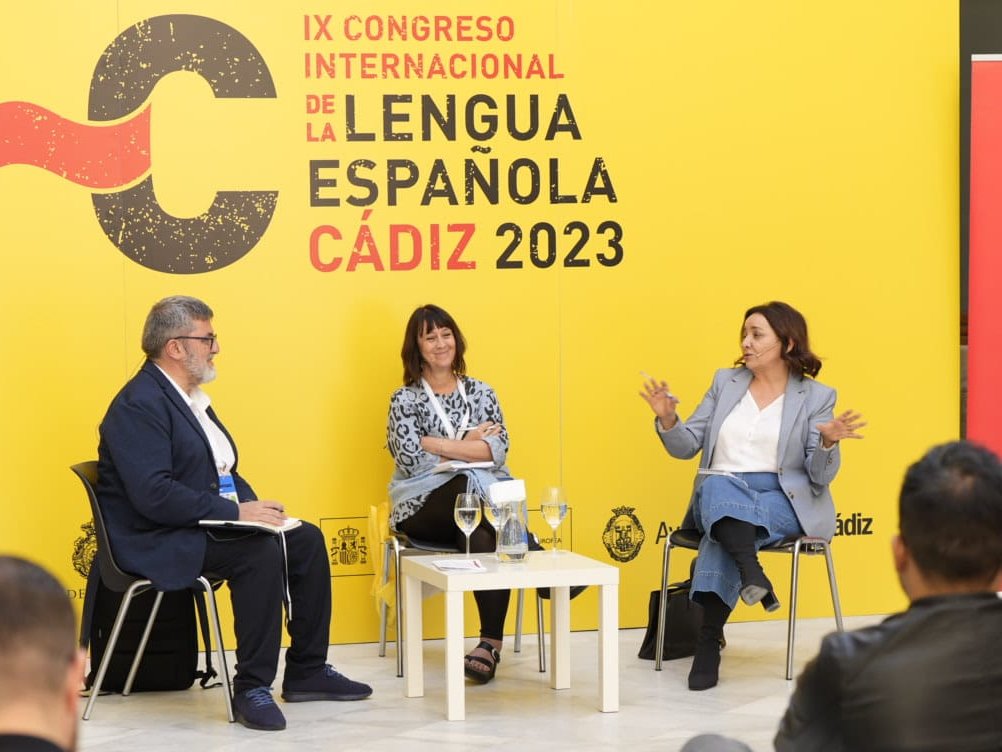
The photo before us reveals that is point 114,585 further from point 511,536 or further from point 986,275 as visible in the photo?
point 986,275

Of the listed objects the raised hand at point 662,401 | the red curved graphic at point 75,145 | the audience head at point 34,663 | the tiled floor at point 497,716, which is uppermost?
the red curved graphic at point 75,145

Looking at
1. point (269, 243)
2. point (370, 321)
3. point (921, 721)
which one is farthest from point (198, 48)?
point (921, 721)

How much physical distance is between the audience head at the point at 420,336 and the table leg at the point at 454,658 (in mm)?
1204

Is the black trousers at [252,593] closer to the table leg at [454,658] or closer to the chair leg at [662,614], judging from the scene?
the table leg at [454,658]

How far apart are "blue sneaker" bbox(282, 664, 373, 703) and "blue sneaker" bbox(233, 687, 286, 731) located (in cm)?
25

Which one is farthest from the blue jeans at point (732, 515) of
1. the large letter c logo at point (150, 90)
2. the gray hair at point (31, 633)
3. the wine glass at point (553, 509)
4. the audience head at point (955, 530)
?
the gray hair at point (31, 633)

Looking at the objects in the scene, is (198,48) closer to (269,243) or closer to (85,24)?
(85,24)

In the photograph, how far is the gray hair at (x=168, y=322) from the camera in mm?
4531

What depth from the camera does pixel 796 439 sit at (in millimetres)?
5035

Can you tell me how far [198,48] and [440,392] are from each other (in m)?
1.60

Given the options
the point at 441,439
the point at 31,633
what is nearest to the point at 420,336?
the point at 441,439

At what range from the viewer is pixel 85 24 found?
5254 millimetres

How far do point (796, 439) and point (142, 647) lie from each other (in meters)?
2.37

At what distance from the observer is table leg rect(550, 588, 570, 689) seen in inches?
187
